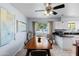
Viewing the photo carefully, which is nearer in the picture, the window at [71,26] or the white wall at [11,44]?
the white wall at [11,44]

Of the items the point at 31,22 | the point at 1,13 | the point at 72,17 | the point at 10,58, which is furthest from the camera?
the point at 31,22

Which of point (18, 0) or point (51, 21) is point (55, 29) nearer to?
point (51, 21)

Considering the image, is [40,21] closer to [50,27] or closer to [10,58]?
[50,27]

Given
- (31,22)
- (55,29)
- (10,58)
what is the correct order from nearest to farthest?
(10,58) → (55,29) → (31,22)

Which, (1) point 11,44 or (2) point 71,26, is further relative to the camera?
(2) point 71,26

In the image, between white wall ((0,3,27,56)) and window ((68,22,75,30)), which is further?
window ((68,22,75,30))

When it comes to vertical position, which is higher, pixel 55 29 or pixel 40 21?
pixel 40 21

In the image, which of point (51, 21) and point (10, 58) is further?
point (51, 21)

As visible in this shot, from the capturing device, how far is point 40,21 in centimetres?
1035

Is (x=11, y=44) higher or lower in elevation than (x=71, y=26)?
lower

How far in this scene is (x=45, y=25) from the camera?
11023mm

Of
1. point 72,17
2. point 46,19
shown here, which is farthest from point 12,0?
point 46,19

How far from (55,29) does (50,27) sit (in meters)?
0.80

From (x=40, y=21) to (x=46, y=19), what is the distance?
1.74ft
